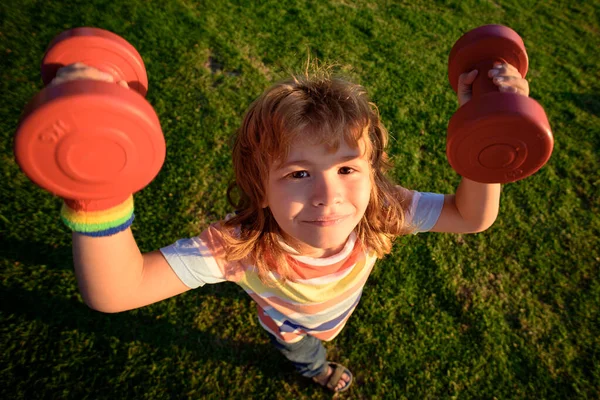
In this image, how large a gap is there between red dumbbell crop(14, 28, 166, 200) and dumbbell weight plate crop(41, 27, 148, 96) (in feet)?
1.21

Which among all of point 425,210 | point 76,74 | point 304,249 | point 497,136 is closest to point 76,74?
point 76,74

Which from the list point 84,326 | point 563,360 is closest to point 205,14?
point 84,326

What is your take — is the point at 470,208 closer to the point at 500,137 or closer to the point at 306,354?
the point at 500,137

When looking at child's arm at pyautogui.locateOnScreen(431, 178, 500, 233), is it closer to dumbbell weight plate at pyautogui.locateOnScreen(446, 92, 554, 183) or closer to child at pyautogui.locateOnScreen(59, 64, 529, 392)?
child at pyautogui.locateOnScreen(59, 64, 529, 392)

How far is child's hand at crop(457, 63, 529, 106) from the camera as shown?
53.9 inches

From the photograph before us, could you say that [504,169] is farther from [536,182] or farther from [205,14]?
[205,14]

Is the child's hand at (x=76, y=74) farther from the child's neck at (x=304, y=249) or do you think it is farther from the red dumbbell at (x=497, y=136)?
the red dumbbell at (x=497, y=136)

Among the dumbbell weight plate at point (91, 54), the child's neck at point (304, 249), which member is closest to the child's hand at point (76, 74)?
the dumbbell weight plate at point (91, 54)

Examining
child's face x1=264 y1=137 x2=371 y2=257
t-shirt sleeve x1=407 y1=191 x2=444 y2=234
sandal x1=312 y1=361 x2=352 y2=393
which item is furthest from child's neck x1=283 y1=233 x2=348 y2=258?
sandal x1=312 y1=361 x2=352 y2=393

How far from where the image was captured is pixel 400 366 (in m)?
3.06

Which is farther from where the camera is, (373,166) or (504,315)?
(504,315)

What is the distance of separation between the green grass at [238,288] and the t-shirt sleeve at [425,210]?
1.44 metres

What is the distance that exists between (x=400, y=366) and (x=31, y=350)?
2607mm

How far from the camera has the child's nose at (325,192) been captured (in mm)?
1533
